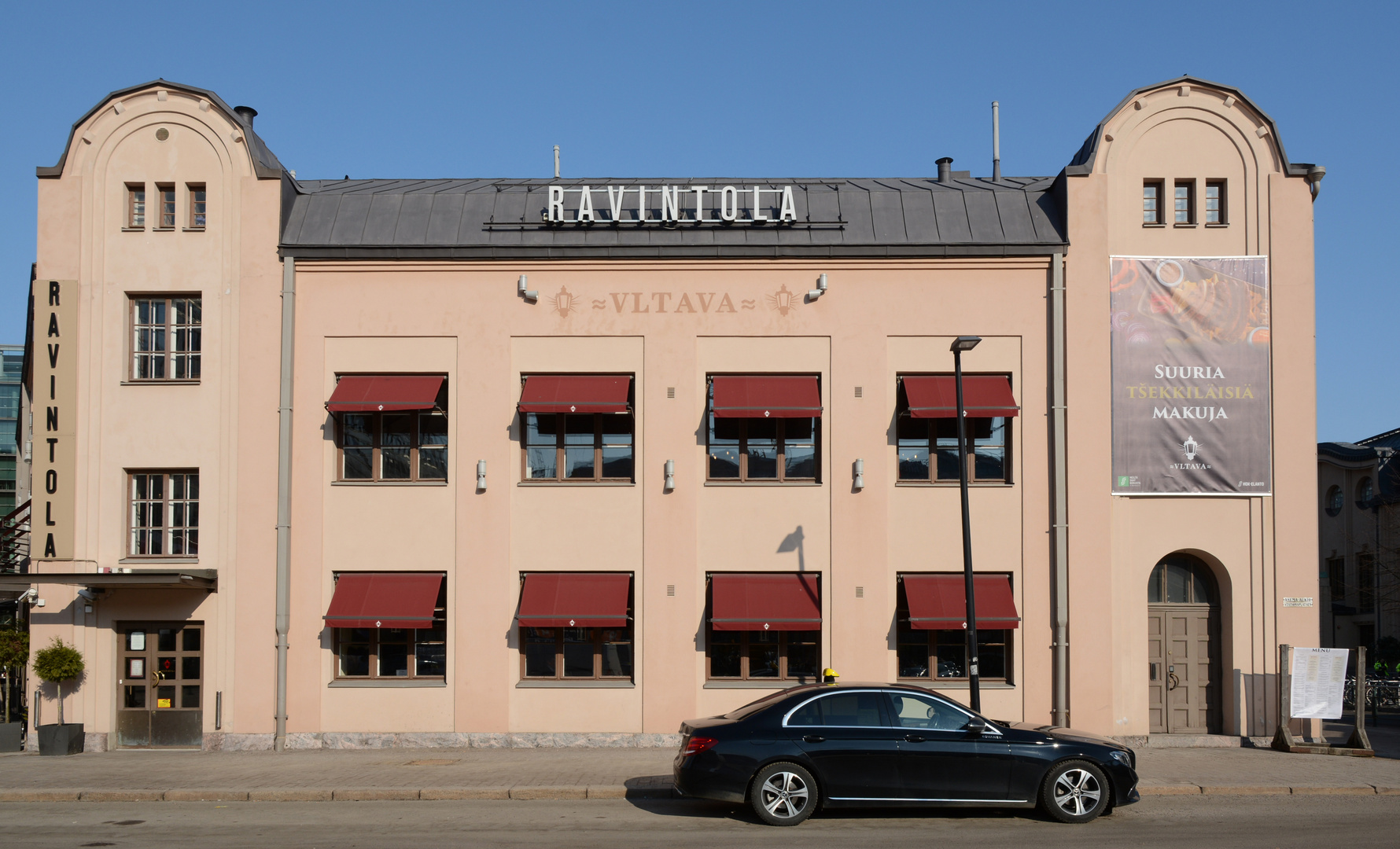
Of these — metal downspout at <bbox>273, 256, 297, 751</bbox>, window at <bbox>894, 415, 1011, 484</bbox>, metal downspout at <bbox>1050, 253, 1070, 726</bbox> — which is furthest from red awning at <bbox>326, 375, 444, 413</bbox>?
metal downspout at <bbox>1050, 253, 1070, 726</bbox>

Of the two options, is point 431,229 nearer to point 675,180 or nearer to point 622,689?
point 675,180

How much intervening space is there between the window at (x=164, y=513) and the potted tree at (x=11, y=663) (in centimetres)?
250

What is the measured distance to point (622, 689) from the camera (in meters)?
18.7

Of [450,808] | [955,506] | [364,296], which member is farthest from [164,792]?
[955,506]

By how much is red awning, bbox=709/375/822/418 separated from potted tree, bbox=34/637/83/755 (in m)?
11.5

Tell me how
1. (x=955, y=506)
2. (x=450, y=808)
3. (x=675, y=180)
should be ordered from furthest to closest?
(x=675, y=180), (x=955, y=506), (x=450, y=808)

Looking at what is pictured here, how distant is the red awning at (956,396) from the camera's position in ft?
60.7

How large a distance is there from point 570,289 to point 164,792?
9.97m

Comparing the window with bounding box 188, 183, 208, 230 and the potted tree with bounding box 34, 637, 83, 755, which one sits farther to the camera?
the window with bounding box 188, 183, 208, 230

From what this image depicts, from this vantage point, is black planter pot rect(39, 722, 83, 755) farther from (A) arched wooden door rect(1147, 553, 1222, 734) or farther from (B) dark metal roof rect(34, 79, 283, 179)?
(A) arched wooden door rect(1147, 553, 1222, 734)

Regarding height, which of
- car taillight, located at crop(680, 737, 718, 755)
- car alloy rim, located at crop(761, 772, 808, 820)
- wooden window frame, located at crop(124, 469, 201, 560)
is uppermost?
wooden window frame, located at crop(124, 469, 201, 560)

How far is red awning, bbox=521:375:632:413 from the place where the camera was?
18672 millimetres

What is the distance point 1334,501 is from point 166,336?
40370 mm

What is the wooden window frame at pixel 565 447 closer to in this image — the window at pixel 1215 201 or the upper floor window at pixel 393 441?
the upper floor window at pixel 393 441
